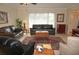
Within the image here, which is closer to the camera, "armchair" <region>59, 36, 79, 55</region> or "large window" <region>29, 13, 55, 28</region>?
"armchair" <region>59, 36, 79, 55</region>

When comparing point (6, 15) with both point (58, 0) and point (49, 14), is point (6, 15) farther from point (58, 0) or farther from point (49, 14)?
point (58, 0)

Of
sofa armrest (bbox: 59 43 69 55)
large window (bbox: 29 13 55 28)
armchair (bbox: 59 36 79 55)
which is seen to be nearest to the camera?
armchair (bbox: 59 36 79 55)

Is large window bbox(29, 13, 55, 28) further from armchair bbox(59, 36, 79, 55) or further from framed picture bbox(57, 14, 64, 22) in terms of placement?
armchair bbox(59, 36, 79, 55)

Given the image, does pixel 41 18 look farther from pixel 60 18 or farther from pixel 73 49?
pixel 73 49

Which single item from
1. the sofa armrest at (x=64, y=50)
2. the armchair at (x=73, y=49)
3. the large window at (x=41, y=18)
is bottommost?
the sofa armrest at (x=64, y=50)

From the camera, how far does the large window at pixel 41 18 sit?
1962mm

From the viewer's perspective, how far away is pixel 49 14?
210 centimetres

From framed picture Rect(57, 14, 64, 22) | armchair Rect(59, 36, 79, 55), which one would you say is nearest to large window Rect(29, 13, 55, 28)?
framed picture Rect(57, 14, 64, 22)

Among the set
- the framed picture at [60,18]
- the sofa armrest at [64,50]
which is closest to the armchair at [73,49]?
the sofa armrest at [64,50]

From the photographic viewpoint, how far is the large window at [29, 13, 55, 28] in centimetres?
196

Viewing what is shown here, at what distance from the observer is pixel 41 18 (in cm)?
201

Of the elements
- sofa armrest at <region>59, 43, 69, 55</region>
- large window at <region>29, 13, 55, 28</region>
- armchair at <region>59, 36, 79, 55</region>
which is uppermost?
large window at <region>29, 13, 55, 28</region>

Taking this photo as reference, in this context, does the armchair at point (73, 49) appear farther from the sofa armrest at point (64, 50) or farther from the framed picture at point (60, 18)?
the framed picture at point (60, 18)

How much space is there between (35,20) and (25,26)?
246 millimetres
